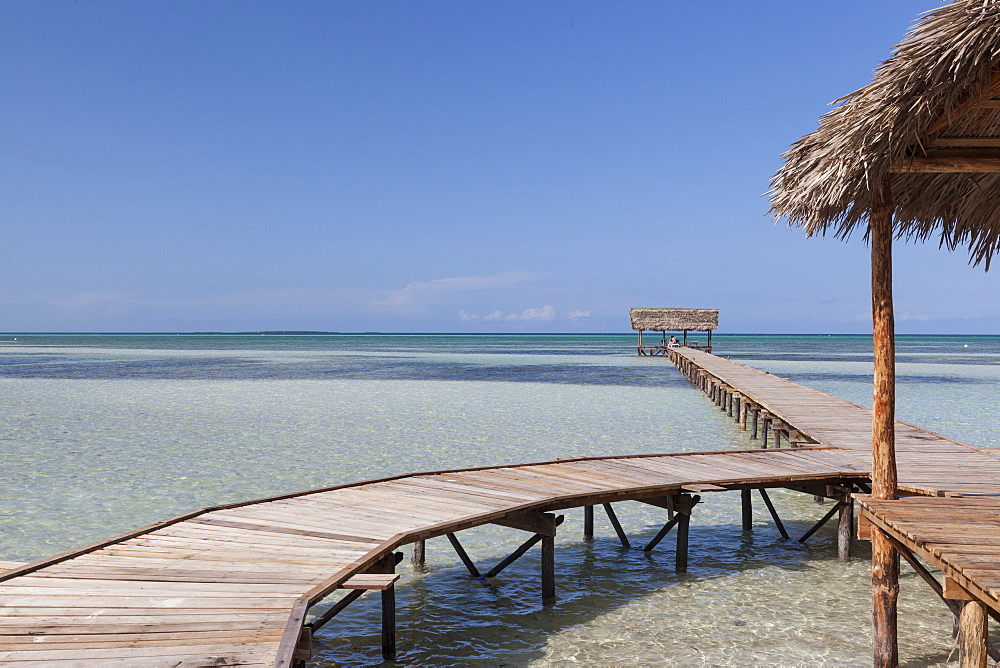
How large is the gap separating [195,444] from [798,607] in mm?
11554

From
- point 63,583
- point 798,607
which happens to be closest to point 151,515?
point 63,583

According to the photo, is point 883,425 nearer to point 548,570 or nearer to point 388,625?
point 548,570

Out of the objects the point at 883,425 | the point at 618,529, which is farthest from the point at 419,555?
the point at 883,425

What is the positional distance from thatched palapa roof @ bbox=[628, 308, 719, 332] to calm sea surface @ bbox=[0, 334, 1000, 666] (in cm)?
2383

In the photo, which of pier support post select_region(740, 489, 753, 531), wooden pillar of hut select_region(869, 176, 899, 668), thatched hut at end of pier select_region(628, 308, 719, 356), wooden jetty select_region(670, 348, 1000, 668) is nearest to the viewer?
wooden jetty select_region(670, 348, 1000, 668)

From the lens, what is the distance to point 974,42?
4090 mm

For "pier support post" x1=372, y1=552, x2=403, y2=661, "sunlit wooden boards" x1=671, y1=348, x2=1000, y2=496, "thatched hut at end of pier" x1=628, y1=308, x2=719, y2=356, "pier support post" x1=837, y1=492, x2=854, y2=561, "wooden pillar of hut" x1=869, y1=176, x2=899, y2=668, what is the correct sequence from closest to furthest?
"wooden pillar of hut" x1=869, y1=176, x2=899, y2=668, "pier support post" x1=372, y1=552, x2=403, y2=661, "sunlit wooden boards" x1=671, y1=348, x2=1000, y2=496, "pier support post" x1=837, y1=492, x2=854, y2=561, "thatched hut at end of pier" x1=628, y1=308, x2=719, y2=356

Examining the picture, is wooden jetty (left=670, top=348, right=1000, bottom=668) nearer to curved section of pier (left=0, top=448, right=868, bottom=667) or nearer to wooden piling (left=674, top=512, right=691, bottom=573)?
curved section of pier (left=0, top=448, right=868, bottom=667)

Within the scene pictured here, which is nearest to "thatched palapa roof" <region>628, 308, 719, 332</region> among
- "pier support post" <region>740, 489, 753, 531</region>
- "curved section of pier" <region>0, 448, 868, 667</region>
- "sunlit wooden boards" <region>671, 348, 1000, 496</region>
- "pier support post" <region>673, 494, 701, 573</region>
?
"sunlit wooden boards" <region>671, 348, 1000, 496</region>

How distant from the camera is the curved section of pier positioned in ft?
11.2

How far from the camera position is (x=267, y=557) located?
4.77 meters

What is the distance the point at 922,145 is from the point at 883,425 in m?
2.05

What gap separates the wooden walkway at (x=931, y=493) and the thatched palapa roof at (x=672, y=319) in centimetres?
3285

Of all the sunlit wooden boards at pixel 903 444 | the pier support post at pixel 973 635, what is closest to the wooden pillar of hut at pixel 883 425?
the pier support post at pixel 973 635
